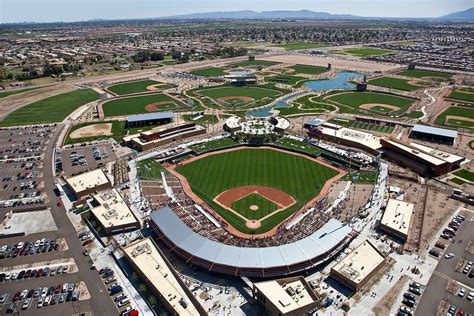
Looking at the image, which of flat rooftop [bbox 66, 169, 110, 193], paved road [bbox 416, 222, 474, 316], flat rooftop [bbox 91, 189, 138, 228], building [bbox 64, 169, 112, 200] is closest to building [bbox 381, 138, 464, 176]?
paved road [bbox 416, 222, 474, 316]

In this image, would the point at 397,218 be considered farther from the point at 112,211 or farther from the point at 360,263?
the point at 112,211

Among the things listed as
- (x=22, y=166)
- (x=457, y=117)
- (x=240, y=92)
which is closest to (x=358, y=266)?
(x=22, y=166)

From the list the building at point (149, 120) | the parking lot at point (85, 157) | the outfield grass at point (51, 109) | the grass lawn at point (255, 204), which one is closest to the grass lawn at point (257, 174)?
the grass lawn at point (255, 204)

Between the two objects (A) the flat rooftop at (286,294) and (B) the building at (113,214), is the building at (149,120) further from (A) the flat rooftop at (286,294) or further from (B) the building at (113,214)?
(A) the flat rooftop at (286,294)

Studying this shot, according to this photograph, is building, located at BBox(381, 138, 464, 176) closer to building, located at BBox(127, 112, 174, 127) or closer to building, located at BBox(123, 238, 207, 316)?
building, located at BBox(123, 238, 207, 316)

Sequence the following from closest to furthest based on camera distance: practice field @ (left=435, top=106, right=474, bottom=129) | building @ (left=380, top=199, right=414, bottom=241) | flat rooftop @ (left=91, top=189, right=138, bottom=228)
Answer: building @ (left=380, top=199, right=414, bottom=241) → flat rooftop @ (left=91, top=189, right=138, bottom=228) → practice field @ (left=435, top=106, right=474, bottom=129)

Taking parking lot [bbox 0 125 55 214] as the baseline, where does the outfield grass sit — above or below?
above

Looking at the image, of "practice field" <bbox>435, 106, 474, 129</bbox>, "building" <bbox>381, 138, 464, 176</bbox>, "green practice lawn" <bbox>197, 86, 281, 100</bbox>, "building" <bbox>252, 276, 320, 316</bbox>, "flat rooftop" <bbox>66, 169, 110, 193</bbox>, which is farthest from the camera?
"green practice lawn" <bbox>197, 86, 281, 100</bbox>

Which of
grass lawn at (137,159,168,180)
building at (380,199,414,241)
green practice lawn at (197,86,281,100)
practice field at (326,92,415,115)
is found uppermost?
green practice lawn at (197,86,281,100)
